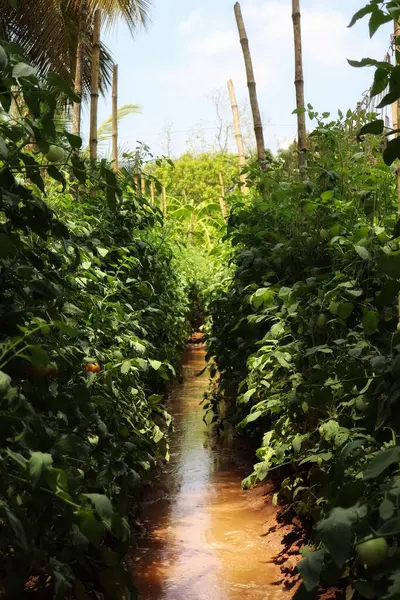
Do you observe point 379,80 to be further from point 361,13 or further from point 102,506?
point 102,506

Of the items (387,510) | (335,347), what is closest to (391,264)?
(387,510)

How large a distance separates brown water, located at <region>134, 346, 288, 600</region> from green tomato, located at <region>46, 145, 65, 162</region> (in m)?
2.05

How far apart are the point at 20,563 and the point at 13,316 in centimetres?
55

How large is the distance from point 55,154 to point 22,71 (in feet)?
1.02

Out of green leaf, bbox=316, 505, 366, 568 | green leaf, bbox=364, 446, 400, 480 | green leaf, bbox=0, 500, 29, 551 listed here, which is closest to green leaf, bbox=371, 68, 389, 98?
green leaf, bbox=364, 446, 400, 480

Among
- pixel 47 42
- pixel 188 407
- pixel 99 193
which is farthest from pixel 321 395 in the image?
pixel 47 42

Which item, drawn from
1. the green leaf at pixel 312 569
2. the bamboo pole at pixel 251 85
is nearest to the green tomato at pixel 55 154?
the green leaf at pixel 312 569

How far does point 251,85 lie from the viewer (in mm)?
6000

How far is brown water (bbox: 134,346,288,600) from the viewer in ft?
11.1

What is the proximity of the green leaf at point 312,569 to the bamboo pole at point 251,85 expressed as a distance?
4561 mm

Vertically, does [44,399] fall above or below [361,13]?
below

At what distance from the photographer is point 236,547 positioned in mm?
3902

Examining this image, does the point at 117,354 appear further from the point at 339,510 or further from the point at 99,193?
the point at 99,193

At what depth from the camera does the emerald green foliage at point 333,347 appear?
50.9 inches
